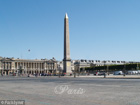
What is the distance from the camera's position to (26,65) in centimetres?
16575

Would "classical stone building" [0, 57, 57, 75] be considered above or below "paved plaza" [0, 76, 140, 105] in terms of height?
above

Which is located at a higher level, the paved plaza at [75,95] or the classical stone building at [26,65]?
the classical stone building at [26,65]

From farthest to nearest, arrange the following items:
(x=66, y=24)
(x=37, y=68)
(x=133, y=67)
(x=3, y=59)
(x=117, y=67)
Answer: (x=37, y=68), (x=3, y=59), (x=117, y=67), (x=133, y=67), (x=66, y=24)

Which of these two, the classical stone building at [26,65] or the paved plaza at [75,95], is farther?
the classical stone building at [26,65]

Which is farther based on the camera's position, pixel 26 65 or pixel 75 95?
pixel 26 65

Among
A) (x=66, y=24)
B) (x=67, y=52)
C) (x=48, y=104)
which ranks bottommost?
(x=48, y=104)

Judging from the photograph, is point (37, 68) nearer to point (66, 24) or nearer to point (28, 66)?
point (28, 66)

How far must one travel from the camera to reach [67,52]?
5847 cm

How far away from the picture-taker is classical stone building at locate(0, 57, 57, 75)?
6284 inches

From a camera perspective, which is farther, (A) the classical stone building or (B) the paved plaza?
(A) the classical stone building

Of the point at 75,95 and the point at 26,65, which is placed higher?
the point at 26,65

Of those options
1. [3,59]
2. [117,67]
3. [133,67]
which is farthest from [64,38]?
[3,59]

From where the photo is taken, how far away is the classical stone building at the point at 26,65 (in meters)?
160

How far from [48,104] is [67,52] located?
48.7m
